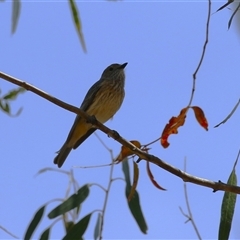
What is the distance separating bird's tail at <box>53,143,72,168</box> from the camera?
496 cm

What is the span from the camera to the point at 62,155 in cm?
→ 499

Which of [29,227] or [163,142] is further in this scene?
[29,227]

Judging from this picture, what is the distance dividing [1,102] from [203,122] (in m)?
1.10

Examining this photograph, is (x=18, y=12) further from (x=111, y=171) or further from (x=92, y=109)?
(x=92, y=109)

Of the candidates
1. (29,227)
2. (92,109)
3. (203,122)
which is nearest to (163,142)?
(203,122)

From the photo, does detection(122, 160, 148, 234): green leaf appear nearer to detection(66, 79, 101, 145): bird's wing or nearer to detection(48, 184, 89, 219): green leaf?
detection(48, 184, 89, 219): green leaf

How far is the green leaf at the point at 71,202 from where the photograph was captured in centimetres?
311

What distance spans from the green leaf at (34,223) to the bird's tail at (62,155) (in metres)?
1.66

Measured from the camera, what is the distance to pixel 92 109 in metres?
5.08

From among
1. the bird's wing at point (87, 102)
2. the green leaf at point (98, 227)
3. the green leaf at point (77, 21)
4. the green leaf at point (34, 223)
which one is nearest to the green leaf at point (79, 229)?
the green leaf at point (98, 227)

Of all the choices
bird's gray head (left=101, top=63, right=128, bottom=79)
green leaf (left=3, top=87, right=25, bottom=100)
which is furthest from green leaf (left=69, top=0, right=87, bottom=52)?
bird's gray head (left=101, top=63, right=128, bottom=79)

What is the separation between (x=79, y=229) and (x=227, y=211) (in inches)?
35.9

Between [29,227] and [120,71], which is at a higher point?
[120,71]

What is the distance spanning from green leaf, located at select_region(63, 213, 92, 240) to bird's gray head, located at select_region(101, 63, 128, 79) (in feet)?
8.80
